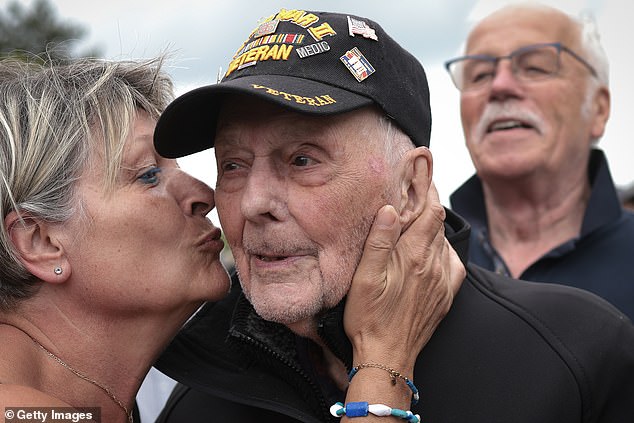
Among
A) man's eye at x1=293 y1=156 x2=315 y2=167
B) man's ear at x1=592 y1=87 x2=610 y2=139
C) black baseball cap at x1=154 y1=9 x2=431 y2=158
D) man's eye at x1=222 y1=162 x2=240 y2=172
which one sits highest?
black baseball cap at x1=154 y1=9 x2=431 y2=158

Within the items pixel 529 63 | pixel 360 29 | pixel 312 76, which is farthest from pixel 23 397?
pixel 529 63

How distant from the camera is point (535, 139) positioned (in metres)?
4.36

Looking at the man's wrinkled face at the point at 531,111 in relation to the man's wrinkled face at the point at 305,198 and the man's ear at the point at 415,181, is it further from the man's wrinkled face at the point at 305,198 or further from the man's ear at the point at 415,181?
the man's wrinkled face at the point at 305,198

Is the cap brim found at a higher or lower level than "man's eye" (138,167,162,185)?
higher

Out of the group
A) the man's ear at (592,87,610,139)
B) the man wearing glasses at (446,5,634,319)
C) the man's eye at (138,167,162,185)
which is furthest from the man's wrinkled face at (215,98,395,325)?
the man's ear at (592,87,610,139)

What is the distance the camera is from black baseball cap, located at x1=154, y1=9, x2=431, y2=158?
243 centimetres

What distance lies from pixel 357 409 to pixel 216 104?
1.07 m

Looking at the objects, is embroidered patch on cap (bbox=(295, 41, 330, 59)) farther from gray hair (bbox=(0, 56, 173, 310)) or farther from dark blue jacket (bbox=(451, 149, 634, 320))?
dark blue jacket (bbox=(451, 149, 634, 320))

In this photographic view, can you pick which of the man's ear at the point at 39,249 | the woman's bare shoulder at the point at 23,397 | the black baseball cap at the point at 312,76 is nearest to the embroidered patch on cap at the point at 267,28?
the black baseball cap at the point at 312,76

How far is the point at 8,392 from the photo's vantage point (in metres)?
2.25

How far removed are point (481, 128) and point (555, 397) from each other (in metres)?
2.32

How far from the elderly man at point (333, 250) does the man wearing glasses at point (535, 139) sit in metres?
1.65

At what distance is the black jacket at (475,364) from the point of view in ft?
8.19

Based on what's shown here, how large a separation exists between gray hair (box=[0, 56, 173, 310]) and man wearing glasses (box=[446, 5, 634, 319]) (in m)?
2.29
